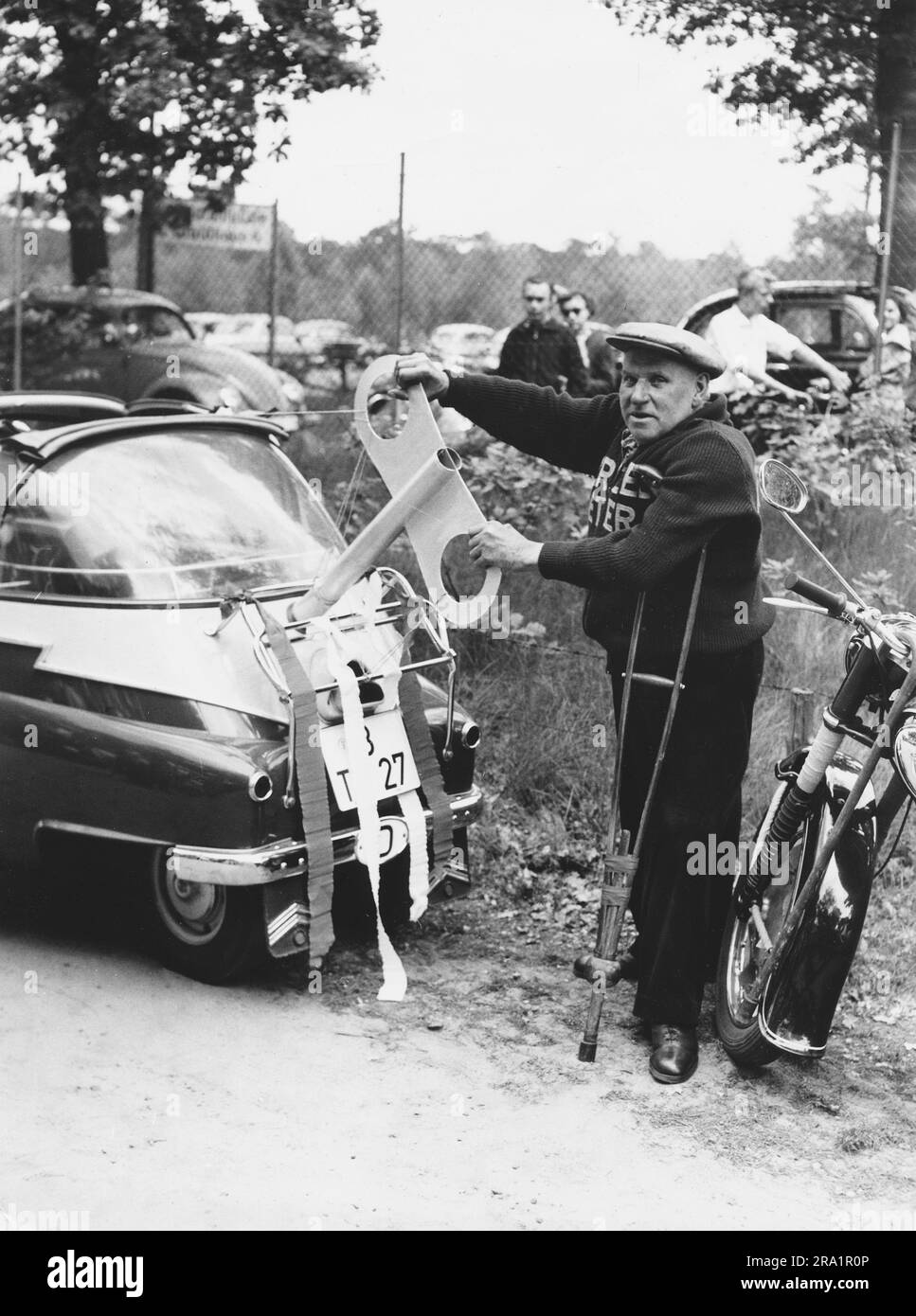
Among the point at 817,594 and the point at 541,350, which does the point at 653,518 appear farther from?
the point at 541,350

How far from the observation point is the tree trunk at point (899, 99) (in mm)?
9883

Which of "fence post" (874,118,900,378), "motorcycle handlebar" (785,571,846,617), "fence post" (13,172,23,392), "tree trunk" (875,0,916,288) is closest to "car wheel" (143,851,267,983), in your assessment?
"motorcycle handlebar" (785,571,846,617)

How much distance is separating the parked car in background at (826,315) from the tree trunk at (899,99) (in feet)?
9.98

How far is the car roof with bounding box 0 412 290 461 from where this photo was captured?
5.26 m

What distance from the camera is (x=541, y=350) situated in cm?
981

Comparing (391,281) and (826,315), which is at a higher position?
(391,281)

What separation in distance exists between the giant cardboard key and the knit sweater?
0.84ft

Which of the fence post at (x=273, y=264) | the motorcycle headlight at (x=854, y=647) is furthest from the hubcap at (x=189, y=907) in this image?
the fence post at (x=273, y=264)

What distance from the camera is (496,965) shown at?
5379 millimetres

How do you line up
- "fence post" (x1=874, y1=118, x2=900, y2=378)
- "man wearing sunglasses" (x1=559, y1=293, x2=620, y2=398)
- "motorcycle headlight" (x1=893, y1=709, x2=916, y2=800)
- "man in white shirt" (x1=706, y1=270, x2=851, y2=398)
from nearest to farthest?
"motorcycle headlight" (x1=893, y1=709, x2=916, y2=800) < "fence post" (x1=874, y1=118, x2=900, y2=378) < "man in white shirt" (x1=706, y1=270, x2=851, y2=398) < "man wearing sunglasses" (x1=559, y1=293, x2=620, y2=398)

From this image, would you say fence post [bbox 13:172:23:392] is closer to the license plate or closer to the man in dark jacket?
the man in dark jacket

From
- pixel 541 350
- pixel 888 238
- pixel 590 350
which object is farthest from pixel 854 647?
pixel 590 350

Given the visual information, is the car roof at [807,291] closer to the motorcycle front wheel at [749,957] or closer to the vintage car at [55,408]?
the vintage car at [55,408]

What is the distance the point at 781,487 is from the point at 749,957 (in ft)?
4.69
